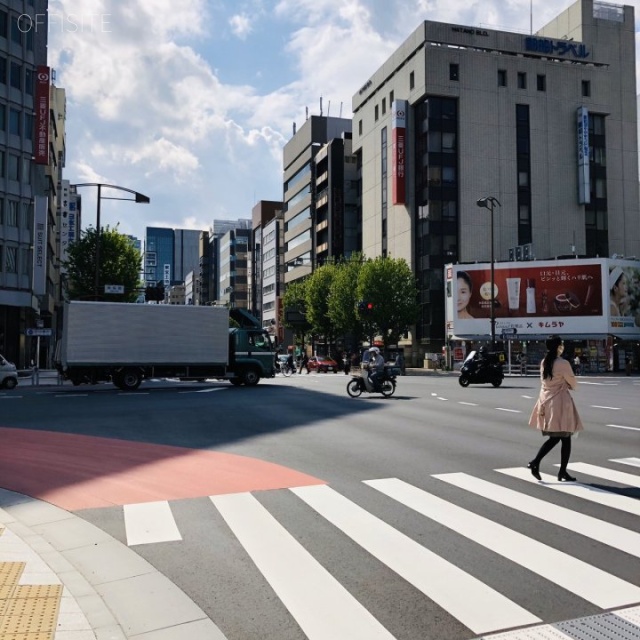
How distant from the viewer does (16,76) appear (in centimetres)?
4381

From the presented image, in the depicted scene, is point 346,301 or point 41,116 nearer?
point 41,116

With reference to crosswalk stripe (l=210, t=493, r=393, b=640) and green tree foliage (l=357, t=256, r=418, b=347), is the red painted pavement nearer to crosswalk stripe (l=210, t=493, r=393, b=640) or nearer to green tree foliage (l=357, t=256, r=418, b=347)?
crosswalk stripe (l=210, t=493, r=393, b=640)

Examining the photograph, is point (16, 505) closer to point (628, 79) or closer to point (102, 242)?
point (102, 242)

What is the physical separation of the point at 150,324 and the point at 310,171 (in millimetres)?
64898

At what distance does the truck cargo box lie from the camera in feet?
86.6

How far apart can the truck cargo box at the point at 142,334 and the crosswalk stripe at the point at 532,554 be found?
70.8 ft

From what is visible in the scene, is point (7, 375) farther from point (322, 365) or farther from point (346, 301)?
point (346, 301)

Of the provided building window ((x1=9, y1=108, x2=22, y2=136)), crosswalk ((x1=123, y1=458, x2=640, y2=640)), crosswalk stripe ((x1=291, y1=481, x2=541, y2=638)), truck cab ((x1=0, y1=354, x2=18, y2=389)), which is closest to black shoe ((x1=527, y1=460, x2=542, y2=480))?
crosswalk ((x1=123, y1=458, x2=640, y2=640))

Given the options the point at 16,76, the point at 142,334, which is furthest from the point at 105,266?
the point at 142,334

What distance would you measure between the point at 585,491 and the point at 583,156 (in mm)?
65804

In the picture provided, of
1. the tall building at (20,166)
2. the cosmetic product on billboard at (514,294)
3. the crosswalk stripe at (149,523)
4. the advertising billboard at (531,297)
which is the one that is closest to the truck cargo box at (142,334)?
the tall building at (20,166)

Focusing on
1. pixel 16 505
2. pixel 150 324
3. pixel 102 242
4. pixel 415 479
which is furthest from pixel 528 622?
pixel 102 242

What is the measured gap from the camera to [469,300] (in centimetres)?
5628

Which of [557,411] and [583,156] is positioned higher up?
[583,156]
